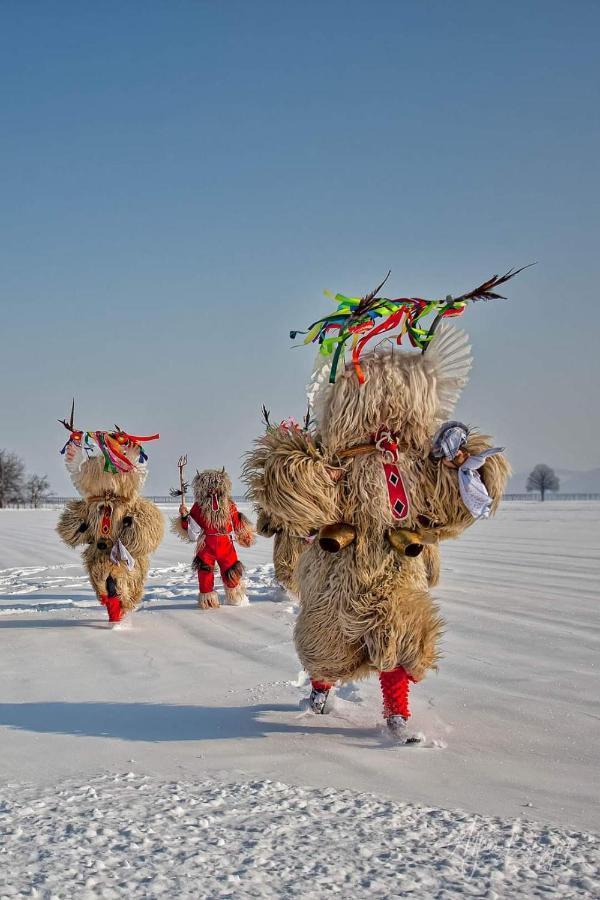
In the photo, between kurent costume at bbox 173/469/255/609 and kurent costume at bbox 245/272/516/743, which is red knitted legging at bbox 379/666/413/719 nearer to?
kurent costume at bbox 245/272/516/743

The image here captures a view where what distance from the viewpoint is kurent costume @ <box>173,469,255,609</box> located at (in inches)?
343

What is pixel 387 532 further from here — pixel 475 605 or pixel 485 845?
pixel 475 605

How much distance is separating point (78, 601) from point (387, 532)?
6503 mm

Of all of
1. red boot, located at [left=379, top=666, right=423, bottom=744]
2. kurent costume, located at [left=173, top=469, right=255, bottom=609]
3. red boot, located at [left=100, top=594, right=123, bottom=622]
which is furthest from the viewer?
kurent costume, located at [left=173, top=469, right=255, bottom=609]

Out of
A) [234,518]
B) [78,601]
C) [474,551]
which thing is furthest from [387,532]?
[474,551]

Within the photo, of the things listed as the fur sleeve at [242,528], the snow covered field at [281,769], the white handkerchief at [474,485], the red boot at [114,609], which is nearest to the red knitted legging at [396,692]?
the snow covered field at [281,769]

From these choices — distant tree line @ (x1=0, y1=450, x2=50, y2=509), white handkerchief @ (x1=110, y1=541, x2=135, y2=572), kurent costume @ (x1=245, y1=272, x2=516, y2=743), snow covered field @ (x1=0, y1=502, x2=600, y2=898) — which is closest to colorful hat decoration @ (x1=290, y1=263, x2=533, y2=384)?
kurent costume @ (x1=245, y1=272, x2=516, y2=743)

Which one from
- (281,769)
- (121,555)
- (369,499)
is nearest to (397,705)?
(281,769)

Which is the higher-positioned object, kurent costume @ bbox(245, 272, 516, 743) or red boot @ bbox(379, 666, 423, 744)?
kurent costume @ bbox(245, 272, 516, 743)

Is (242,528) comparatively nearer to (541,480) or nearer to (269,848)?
(269,848)

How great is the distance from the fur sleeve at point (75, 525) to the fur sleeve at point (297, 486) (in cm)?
419

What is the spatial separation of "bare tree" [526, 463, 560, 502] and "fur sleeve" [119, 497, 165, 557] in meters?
81.4

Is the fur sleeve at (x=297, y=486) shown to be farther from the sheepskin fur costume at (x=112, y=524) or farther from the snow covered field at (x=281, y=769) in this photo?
the sheepskin fur costume at (x=112, y=524)

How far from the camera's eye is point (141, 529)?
26.1 feet
